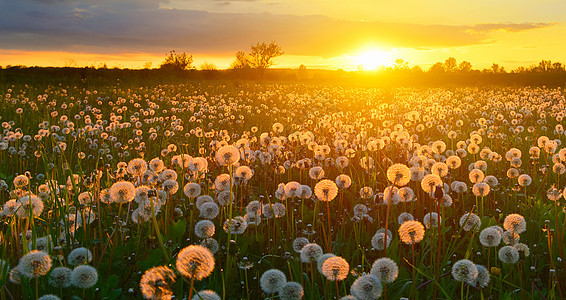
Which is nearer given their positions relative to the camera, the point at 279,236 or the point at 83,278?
the point at 83,278

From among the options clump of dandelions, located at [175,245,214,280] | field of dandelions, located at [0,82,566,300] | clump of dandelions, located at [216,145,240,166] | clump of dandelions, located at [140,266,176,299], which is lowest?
field of dandelions, located at [0,82,566,300]

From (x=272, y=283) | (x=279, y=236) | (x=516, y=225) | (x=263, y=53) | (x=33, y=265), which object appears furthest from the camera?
(x=263, y=53)

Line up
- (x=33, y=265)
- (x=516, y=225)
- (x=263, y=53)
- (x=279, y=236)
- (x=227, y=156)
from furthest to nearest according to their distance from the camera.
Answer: (x=263, y=53) → (x=279, y=236) → (x=227, y=156) → (x=516, y=225) → (x=33, y=265)

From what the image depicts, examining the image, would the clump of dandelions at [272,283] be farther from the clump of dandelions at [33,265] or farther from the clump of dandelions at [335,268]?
the clump of dandelions at [33,265]

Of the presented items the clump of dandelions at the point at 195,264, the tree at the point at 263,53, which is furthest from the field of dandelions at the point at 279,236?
the tree at the point at 263,53

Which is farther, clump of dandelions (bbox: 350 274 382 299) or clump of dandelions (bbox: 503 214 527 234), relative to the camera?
clump of dandelions (bbox: 503 214 527 234)

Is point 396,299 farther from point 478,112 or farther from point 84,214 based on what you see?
point 478,112

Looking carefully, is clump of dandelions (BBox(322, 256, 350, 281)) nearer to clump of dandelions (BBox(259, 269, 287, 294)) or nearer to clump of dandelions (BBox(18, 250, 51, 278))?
clump of dandelions (BBox(259, 269, 287, 294))

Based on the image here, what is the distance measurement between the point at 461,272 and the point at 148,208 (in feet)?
6.33

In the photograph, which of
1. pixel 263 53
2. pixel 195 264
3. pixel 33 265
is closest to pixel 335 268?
pixel 195 264

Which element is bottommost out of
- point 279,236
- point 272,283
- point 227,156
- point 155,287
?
point 279,236

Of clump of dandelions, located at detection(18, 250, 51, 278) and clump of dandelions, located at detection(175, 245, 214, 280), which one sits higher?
clump of dandelions, located at detection(175, 245, 214, 280)

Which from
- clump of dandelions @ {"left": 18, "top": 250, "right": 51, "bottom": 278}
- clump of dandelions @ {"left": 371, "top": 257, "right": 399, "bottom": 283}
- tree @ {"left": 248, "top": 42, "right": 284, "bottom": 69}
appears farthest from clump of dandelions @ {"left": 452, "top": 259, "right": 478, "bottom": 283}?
tree @ {"left": 248, "top": 42, "right": 284, "bottom": 69}

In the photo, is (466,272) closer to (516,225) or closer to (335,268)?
(335,268)
